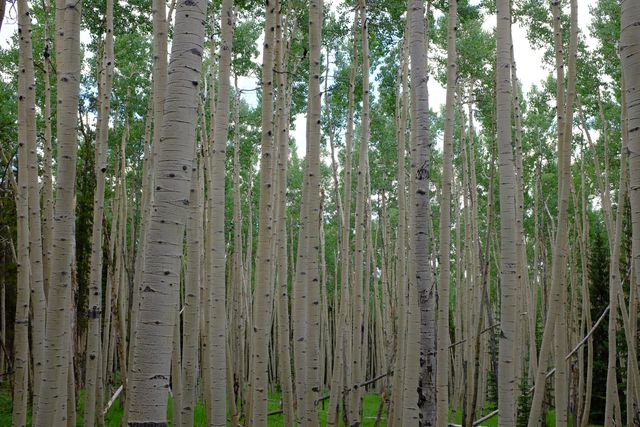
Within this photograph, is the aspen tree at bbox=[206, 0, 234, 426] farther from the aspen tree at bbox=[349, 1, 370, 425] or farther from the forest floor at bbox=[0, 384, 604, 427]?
the forest floor at bbox=[0, 384, 604, 427]

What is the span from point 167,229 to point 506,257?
255cm

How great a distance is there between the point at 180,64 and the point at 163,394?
1438 millimetres

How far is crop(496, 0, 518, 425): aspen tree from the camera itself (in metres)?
3.91

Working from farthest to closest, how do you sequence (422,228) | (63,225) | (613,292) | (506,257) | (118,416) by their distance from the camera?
(118,416) < (613,292) < (422,228) < (506,257) < (63,225)

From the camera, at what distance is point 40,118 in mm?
13805

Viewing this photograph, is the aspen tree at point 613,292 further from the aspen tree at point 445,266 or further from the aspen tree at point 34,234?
the aspen tree at point 34,234

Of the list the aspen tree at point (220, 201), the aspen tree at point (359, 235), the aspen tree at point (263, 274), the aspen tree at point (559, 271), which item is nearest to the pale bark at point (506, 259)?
the aspen tree at point (559, 271)

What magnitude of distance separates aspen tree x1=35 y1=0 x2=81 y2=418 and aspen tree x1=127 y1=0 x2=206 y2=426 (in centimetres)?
144

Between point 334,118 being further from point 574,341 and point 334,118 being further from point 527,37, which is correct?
point 574,341

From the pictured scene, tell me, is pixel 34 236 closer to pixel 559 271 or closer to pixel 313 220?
pixel 313 220

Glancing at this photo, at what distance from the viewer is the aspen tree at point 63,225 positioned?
3.58 m

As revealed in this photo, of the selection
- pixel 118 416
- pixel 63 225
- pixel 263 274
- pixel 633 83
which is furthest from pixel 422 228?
pixel 118 416

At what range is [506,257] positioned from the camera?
3.99 metres

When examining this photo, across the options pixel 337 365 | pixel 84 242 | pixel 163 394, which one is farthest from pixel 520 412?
pixel 163 394
